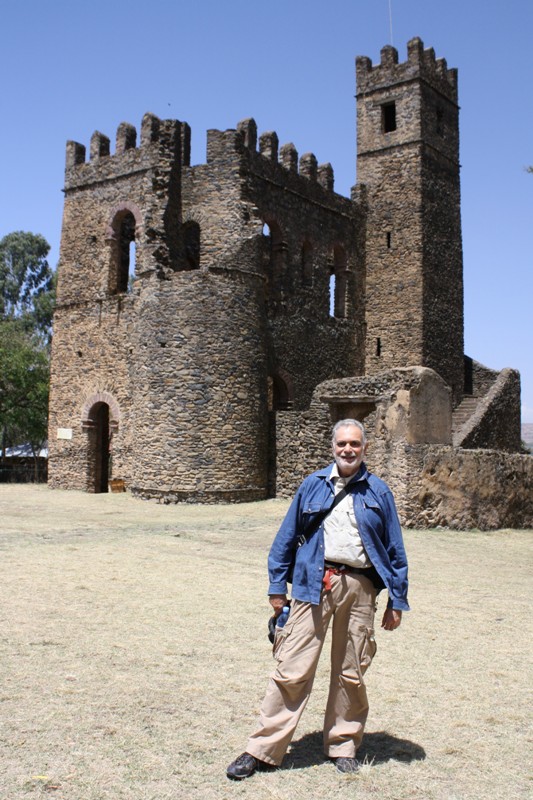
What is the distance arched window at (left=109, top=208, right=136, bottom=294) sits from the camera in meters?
22.0

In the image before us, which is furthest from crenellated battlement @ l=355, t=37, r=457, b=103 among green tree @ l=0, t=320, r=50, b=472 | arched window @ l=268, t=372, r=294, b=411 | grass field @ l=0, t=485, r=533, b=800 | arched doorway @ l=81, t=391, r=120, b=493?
grass field @ l=0, t=485, r=533, b=800

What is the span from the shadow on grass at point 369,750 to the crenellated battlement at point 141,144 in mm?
18801

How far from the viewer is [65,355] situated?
22781 mm

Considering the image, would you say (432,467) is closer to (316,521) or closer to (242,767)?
(316,521)

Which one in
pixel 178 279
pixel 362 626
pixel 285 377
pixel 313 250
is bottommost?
pixel 362 626

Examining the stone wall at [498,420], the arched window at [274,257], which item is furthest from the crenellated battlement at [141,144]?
the stone wall at [498,420]

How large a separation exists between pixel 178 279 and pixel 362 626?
50.1 feet

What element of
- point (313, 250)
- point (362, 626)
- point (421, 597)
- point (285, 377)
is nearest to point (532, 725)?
point (362, 626)

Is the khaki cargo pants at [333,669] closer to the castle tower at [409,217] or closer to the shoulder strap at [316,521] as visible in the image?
the shoulder strap at [316,521]

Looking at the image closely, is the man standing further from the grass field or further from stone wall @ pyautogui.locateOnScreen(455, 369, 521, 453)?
stone wall @ pyautogui.locateOnScreen(455, 369, 521, 453)

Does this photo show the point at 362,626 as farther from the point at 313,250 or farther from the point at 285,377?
the point at 313,250

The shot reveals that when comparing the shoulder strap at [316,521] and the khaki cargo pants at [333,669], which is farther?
the shoulder strap at [316,521]

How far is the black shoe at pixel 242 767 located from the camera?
3.68m

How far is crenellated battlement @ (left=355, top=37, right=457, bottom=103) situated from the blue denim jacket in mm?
23765
